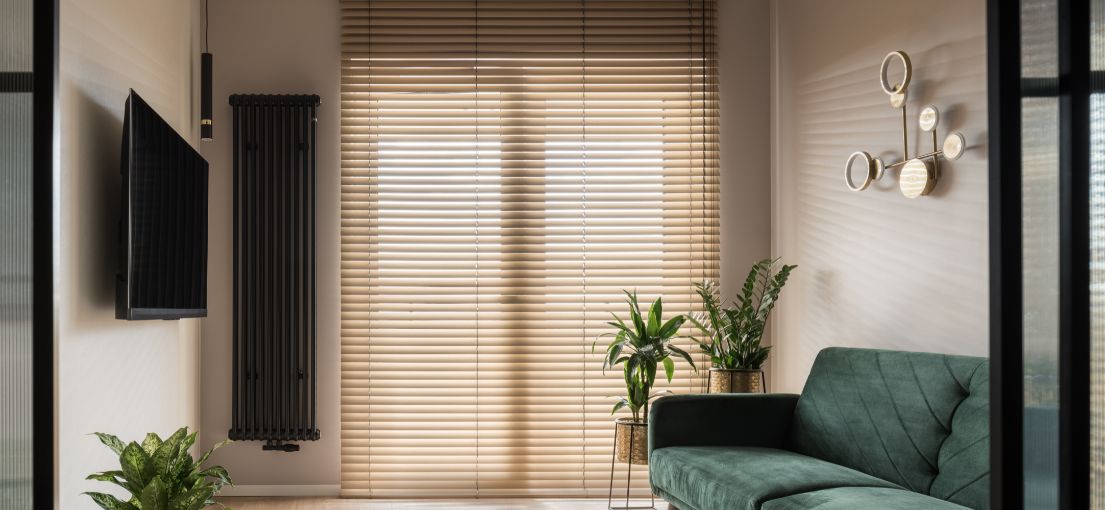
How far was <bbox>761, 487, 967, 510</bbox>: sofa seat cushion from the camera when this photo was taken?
97.8 inches

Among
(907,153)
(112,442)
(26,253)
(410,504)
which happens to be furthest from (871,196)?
(26,253)

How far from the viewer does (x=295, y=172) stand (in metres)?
4.41

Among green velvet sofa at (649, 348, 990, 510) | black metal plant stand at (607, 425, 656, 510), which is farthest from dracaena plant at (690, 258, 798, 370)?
black metal plant stand at (607, 425, 656, 510)

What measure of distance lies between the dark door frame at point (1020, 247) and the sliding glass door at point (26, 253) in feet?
5.66

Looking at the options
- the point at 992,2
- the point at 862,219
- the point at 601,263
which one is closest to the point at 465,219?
the point at 601,263

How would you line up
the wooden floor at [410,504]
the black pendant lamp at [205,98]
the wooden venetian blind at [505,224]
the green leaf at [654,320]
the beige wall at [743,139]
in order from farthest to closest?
the beige wall at [743,139] < the wooden venetian blind at [505,224] < the wooden floor at [410,504] < the green leaf at [654,320] < the black pendant lamp at [205,98]

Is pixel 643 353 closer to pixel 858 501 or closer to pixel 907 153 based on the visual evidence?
pixel 907 153

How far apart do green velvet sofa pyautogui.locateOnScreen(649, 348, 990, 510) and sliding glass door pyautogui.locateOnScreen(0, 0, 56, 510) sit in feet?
6.34

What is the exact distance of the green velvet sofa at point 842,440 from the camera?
267cm

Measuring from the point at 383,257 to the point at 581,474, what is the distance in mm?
1477

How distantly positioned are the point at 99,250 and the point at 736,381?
2638 mm

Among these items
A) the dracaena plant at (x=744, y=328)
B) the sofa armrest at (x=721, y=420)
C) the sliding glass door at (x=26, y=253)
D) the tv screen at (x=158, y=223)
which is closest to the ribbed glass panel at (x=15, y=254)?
the sliding glass door at (x=26, y=253)

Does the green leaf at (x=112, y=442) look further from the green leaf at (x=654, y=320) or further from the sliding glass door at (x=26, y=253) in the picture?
the green leaf at (x=654, y=320)

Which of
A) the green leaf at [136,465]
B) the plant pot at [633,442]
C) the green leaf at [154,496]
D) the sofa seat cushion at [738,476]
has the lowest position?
the plant pot at [633,442]
